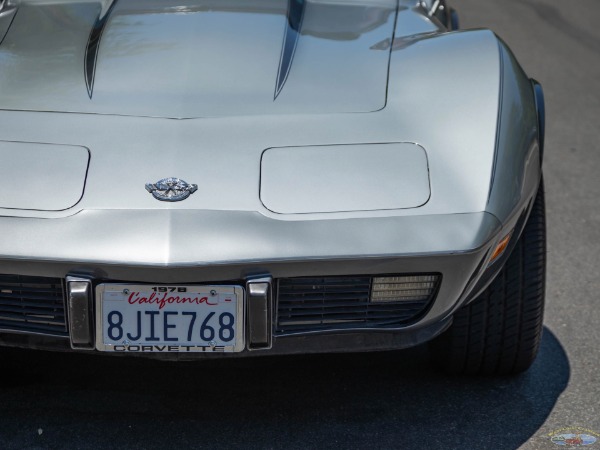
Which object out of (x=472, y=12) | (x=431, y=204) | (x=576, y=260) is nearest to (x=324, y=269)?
(x=431, y=204)

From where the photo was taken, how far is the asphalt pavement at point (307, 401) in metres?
2.80

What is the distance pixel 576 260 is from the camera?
162 inches

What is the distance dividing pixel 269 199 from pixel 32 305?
61 centimetres

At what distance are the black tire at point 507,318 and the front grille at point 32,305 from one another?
3.48ft

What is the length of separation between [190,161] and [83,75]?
1.76 ft

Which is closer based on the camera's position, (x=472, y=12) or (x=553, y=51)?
(x=553, y=51)

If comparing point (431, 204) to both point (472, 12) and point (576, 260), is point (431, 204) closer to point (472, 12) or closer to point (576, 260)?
point (576, 260)

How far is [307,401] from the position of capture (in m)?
2.99

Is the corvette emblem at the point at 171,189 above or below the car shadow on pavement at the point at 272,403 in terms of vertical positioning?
above

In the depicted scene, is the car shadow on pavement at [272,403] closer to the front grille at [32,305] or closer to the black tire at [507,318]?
the black tire at [507,318]

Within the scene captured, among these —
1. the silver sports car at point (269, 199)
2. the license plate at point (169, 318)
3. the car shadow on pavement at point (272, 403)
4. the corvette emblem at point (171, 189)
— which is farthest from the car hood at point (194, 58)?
the car shadow on pavement at point (272, 403)

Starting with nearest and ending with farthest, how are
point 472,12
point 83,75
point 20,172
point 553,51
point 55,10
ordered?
point 20,172
point 83,75
point 55,10
point 553,51
point 472,12

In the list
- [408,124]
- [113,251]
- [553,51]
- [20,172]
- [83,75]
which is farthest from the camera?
[553,51]

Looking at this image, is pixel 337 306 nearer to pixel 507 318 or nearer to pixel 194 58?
pixel 507 318
